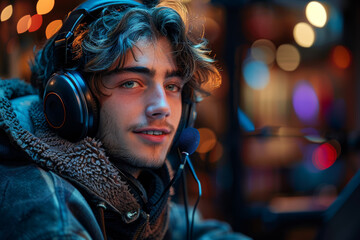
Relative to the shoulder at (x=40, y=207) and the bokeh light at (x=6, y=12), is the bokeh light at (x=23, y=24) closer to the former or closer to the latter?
the bokeh light at (x=6, y=12)

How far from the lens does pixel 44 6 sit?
1.79 meters

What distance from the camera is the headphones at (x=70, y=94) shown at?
849 millimetres

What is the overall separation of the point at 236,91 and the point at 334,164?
1207 millimetres

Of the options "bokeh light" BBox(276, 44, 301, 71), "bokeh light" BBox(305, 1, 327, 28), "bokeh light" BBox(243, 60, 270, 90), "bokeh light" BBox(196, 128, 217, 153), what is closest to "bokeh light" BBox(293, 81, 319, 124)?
"bokeh light" BBox(276, 44, 301, 71)

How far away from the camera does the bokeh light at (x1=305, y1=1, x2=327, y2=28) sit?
274 centimetres

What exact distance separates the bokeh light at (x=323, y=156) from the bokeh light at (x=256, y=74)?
0.76m

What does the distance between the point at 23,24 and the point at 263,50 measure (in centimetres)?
189

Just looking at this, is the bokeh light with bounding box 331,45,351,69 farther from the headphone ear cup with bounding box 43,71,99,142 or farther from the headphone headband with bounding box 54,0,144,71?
the headphone ear cup with bounding box 43,71,99,142

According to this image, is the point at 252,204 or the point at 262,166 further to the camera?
the point at 262,166

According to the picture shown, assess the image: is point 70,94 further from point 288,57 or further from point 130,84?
point 288,57

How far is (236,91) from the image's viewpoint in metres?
2.54

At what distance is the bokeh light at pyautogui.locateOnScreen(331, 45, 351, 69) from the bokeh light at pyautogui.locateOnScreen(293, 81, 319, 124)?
346mm

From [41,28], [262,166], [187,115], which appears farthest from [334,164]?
[41,28]

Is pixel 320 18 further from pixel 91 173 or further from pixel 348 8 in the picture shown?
pixel 91 173
